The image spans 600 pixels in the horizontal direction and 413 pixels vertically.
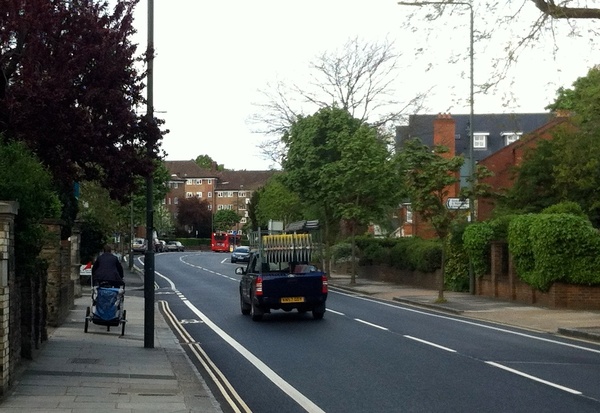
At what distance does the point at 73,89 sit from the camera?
16.6 m

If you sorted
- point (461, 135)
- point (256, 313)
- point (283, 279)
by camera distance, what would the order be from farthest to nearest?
point (461, 135)
point (256, 313)
point (283, 279)

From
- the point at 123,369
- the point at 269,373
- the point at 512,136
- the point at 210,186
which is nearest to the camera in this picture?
the point at 123,369

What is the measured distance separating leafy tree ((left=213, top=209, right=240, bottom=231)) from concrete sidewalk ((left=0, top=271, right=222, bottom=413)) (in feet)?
465

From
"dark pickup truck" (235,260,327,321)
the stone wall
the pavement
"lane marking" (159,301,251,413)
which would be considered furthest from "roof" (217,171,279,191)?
the stone wall

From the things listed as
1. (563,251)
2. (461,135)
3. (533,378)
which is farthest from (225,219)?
(533,378)

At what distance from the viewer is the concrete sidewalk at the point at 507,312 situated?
22.6 m

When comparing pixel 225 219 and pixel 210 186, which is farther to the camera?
pixel 210 186

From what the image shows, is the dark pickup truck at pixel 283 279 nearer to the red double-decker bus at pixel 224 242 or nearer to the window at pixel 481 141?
the window at pixel 481 141

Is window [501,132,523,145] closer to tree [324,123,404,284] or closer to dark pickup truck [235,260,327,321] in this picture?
tree [324,123,404,284]

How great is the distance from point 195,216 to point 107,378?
132 meters

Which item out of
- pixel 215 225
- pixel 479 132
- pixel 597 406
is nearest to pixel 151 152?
pixel 597 406

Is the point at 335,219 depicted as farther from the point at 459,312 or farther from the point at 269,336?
the point at 269,336

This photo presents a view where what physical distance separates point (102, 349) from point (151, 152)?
12.0 feet

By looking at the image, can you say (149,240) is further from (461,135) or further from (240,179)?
(240,179)
